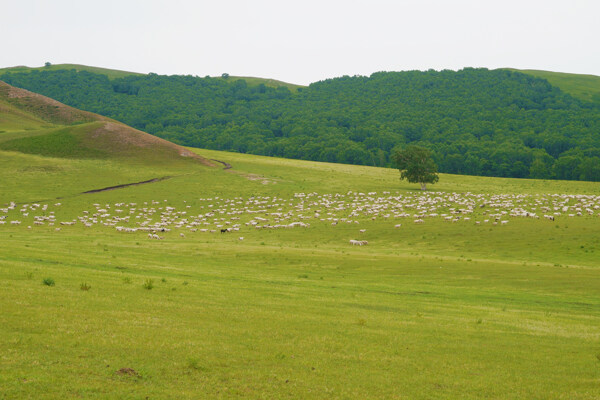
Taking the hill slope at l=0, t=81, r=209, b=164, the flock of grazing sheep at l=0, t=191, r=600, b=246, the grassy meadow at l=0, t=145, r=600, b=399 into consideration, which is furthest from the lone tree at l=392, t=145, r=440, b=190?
the hill slope at l=0, t=81, r=209, b=164

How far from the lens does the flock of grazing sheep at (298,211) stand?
55594 millimetres

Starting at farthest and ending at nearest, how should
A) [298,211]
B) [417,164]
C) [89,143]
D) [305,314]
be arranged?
[89,143], [417,164], [298,211], [305,314]

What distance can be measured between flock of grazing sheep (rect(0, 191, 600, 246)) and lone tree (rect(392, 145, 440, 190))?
8.74 m

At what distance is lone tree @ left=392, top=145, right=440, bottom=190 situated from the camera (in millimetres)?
83625

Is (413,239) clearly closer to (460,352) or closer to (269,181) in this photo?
(460,352)

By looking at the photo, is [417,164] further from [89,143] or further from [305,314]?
[305,314]

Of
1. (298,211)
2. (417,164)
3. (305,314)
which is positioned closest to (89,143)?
(298,211)

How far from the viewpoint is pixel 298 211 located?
216ft

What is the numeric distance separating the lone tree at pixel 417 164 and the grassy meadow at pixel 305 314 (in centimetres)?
3214

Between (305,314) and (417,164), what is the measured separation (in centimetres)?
6825

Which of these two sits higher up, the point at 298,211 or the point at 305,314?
the point at 305,314

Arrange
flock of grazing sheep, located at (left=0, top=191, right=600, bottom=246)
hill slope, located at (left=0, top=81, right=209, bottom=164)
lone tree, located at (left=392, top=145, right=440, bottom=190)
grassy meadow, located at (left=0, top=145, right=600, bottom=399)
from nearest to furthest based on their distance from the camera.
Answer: grassy meadow, located at (left=0, top=145, right=600, bottom=399)
flock of grazing sheep, located at (left=0, top=191, right=600, bottom=246)
lone tree, located at (left=392, top=145, right=440, bottom=190)
hill slope, located at (left=0, top=81, right=209, bottom=164)

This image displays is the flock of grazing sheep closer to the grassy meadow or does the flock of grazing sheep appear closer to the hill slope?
the grassy meadow

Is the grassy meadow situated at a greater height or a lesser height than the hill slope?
lesser
